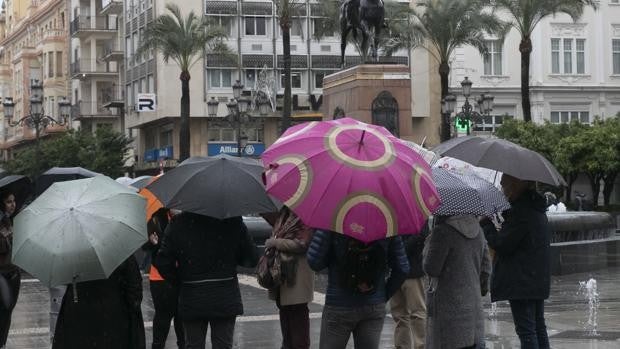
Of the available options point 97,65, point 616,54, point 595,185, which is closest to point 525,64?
A: point 595,185

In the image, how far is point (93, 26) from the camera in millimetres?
72250

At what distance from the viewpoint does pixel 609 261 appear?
72.5ft

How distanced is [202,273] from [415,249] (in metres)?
2.53

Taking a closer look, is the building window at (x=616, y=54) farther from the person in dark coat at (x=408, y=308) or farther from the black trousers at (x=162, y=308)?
the black trousers at (x=162, y=308)

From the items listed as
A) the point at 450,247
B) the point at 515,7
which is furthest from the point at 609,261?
the point at 515,7

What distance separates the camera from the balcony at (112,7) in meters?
68.4

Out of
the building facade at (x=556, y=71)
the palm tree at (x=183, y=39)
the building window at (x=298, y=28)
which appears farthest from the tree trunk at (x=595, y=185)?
the building window at (x=298, y=28)

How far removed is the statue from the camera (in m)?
21.8

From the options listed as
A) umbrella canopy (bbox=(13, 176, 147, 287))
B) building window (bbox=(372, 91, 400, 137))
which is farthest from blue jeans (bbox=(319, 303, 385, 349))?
building window (bbox=(372, 91, 400, 137))

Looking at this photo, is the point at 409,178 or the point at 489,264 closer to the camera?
the point at 409,178

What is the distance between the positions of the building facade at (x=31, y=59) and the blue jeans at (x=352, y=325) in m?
69.4

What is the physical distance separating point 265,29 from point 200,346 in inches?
2125

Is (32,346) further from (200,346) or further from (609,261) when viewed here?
(609,261)

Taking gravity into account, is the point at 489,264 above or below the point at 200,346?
above
